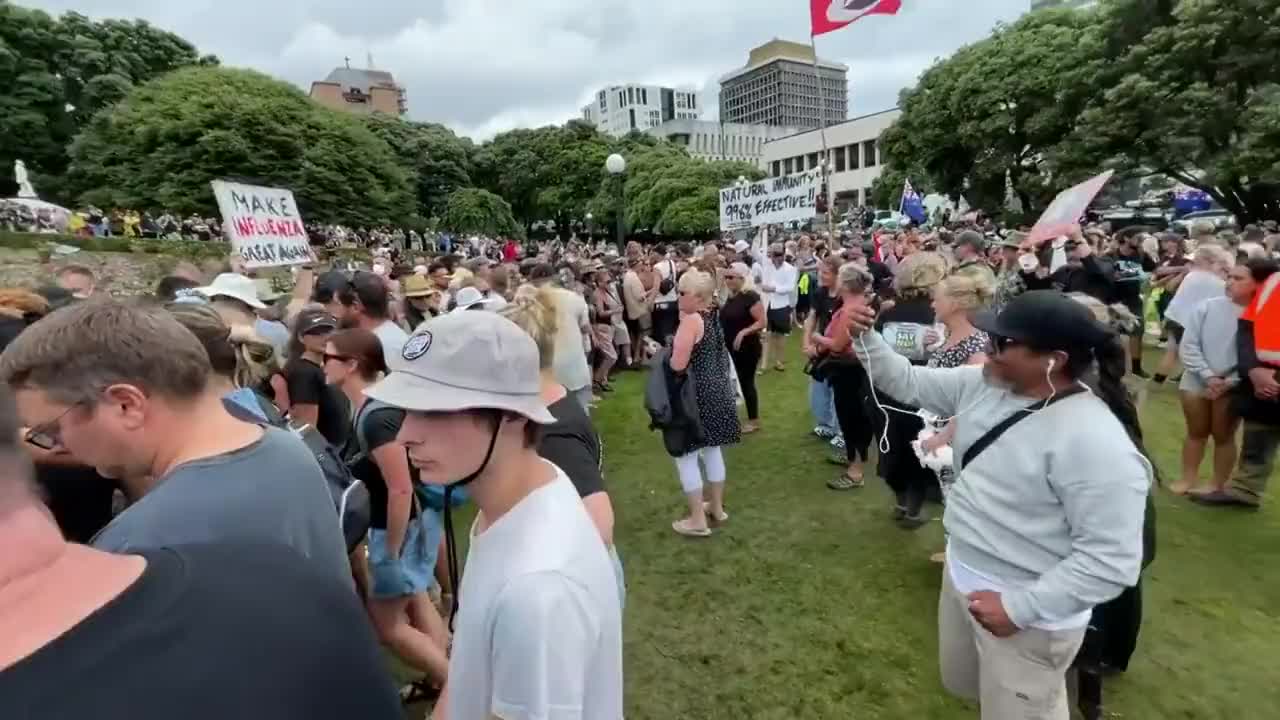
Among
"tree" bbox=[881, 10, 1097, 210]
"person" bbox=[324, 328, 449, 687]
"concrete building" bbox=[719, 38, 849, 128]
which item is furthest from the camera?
"concrete building" bbox=[719, 38, 849, 128]

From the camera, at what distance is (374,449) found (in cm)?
315

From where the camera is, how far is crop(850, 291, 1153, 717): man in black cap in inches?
81.4

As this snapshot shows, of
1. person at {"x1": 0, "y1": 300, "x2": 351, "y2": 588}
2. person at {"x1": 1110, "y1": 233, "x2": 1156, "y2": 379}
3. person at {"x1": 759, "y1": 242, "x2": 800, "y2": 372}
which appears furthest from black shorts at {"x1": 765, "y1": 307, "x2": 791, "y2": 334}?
person at {"x1": 0, "y1": 300, "x2": 351, "y2": 588}

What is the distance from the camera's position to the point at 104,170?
30094 mm

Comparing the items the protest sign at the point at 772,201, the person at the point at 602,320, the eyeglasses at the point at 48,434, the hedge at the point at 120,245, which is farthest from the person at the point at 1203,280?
the hedge at the point at 120,245

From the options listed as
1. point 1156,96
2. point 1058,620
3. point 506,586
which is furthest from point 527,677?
point 1156,96

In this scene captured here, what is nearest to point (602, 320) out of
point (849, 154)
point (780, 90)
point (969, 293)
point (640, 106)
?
point (969, 293)

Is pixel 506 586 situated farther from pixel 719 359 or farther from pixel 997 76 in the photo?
pixel 997 76

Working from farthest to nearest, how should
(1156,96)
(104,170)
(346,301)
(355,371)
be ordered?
1. (104,170)
2. (1156,96)
3. (346,301)
4. (355,371)

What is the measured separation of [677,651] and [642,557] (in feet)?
3.74

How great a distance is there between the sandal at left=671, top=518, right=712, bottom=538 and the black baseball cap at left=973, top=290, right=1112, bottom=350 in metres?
3.48

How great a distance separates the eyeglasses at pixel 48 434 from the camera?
1765 mm

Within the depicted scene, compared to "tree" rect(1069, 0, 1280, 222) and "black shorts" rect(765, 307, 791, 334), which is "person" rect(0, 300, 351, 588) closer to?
"black shorts" rect(765, 307, 791, 334)

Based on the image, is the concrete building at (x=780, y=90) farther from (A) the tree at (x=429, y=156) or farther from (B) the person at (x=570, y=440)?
(B) the person at (x=570, y=440)
